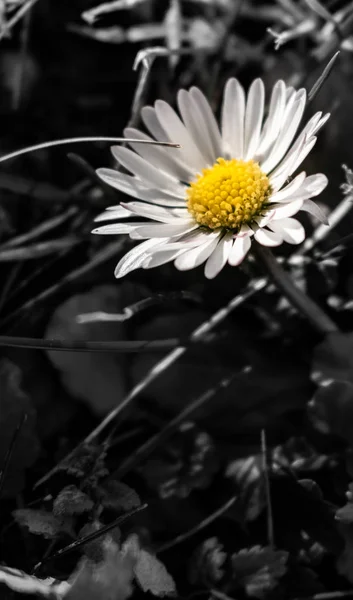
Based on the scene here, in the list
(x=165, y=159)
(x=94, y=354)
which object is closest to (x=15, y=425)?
(x=94, y=354)

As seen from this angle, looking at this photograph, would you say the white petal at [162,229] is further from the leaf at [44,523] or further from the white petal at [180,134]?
the leaf at [44,523]

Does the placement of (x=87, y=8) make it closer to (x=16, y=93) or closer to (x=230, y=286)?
(x=16, y=93)

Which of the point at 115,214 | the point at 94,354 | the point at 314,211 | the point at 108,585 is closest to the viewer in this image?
the point at 108,585

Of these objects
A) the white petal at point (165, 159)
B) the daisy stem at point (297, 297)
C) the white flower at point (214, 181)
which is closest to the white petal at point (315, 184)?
the white flower at point (214, 181)

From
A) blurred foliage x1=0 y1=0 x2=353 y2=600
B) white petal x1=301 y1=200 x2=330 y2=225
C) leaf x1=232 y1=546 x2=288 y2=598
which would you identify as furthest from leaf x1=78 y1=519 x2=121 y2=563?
white petal x1=301 y1=200 x2=330 y2=225

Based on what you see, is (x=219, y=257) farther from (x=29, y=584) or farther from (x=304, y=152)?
(x=29, y=584)

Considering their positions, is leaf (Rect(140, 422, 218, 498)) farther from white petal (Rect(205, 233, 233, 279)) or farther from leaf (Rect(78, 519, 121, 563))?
white petal (Rect(205, 233, 233, 279))

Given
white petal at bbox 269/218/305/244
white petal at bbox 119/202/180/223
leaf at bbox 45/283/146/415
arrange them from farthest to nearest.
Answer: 1. leaf at bbox 45/283/146/415
2. white petal at bbox 119/202/180/223
3. white petal at bbox 269/218/305/244
